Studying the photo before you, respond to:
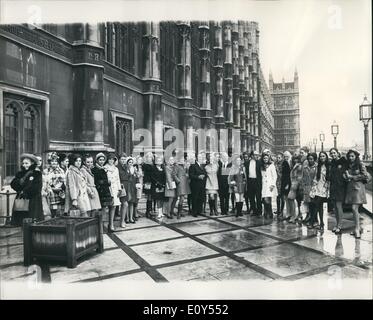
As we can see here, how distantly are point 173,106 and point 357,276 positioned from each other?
552 inches

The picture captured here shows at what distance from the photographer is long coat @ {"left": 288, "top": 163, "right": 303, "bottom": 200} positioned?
8070 mm

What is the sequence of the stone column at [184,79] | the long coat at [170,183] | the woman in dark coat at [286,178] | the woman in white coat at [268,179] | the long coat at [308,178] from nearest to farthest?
the long coat at [308,178] < the woman in dark coat at [286,178] < the woman in white coat at [268,179] < the long coat at [170,183] < the stone column at [184,79]

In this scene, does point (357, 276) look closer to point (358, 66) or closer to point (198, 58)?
point (358, 66)

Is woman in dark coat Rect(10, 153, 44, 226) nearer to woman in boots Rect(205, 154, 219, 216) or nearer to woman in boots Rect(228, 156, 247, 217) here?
woman in boots Rect(205, 154, 219, 216)

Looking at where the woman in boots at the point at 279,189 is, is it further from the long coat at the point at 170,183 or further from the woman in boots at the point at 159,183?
the woman in boots at the point at 159,183

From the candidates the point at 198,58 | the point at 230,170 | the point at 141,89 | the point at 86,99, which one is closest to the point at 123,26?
the point at 141,89

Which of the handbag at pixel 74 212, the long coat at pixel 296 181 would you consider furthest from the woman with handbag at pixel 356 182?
the handbag at pixel 74 212

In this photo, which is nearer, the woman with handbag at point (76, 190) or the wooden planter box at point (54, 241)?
the wooden planter box at point (54, 241)

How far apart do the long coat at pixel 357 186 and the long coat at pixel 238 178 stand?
310 centimetres

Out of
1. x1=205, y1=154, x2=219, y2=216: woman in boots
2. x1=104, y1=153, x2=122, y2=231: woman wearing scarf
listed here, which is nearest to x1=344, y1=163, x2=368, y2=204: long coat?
x1=205, y1=154, x2=219, y2=216: woman in boots

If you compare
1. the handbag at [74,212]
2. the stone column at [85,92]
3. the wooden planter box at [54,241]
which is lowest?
the wooden planter box at [54,241]

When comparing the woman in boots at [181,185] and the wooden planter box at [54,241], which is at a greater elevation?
the woman in boots at [181,185]

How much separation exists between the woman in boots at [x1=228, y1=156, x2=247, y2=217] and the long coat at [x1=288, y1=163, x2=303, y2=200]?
1474 mm

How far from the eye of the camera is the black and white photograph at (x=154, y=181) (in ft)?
14.5
